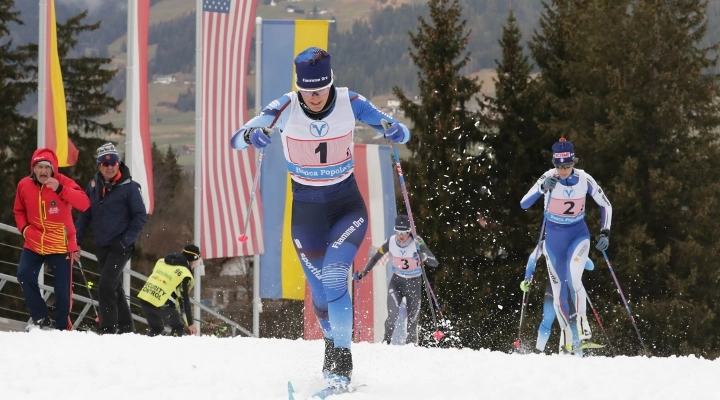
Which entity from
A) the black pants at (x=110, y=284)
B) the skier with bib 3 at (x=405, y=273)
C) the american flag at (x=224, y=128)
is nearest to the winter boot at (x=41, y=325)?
the black pants at (x=110, y=284)

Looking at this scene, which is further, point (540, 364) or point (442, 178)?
point (442, 178)

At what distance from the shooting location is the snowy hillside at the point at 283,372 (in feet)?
20.0

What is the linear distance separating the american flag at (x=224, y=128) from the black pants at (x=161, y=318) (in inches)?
223

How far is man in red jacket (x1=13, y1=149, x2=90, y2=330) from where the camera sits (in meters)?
9.46

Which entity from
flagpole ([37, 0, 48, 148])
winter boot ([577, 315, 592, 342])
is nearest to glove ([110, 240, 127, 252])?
winter boot ([577, 315, 592, 342])

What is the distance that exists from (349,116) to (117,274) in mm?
4051

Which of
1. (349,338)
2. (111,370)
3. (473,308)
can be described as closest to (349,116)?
(349,338)

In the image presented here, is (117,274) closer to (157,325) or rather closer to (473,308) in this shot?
(157,325)

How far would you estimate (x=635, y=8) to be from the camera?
93.9ft

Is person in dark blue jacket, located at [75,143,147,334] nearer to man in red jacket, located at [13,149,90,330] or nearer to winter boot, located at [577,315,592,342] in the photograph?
man in red jacket, located at [13,149,90,330]

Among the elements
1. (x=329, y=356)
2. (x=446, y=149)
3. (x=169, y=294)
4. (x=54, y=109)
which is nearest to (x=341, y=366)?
(x=329, y=356)

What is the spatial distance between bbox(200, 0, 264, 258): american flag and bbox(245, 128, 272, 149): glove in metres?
9.96

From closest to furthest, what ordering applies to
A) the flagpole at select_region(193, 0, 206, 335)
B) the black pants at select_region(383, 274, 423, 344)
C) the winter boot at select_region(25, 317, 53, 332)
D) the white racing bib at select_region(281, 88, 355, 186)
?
the white racing bib at select_region(281, 88, 355, 186) → the winter boot at select_region(25, 317, 53, 332) → the black pants at select_region(383, 274, 423, 344) → the flagpole at select_region(193, 0, 206, 335)

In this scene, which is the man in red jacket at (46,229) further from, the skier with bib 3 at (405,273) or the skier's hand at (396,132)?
the skier with bib 3 at (405,273)
